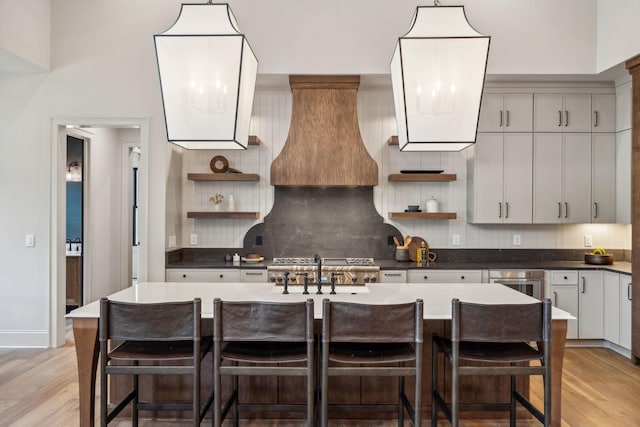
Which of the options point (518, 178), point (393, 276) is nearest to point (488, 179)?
point (518, 178)

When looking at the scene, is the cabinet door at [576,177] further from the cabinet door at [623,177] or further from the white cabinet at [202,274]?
the white cabinet at [202,274]

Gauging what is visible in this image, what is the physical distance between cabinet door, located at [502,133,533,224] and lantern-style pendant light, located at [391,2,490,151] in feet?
8.30

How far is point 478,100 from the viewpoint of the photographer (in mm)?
2445

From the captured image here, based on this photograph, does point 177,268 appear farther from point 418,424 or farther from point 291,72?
point 418,424

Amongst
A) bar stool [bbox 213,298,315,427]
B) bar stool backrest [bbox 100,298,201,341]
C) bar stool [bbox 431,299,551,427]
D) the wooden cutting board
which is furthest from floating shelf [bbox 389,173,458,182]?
bar stool backrest [bbox 100,298,201,341]

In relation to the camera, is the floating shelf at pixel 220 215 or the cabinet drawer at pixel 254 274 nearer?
the cabinet drawer at pixel 254 274

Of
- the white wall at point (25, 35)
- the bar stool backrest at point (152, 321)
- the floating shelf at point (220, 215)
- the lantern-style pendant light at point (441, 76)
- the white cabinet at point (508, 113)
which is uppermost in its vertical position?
the white wall at point (25, 35)

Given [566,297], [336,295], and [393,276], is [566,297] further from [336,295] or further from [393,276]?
[336,295]

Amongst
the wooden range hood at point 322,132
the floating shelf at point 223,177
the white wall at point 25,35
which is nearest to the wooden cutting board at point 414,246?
the wooden range hood at point 322,132

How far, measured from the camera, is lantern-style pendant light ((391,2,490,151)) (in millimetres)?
2383

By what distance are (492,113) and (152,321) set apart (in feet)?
12.9

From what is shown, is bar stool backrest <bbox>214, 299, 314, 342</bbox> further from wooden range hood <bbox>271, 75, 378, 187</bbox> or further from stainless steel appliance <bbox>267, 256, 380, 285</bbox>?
wooden range hood <bbox>271, 75, 378, 187</bbox>

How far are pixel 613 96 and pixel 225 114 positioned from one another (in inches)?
169

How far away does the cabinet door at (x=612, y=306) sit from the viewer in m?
4.35
